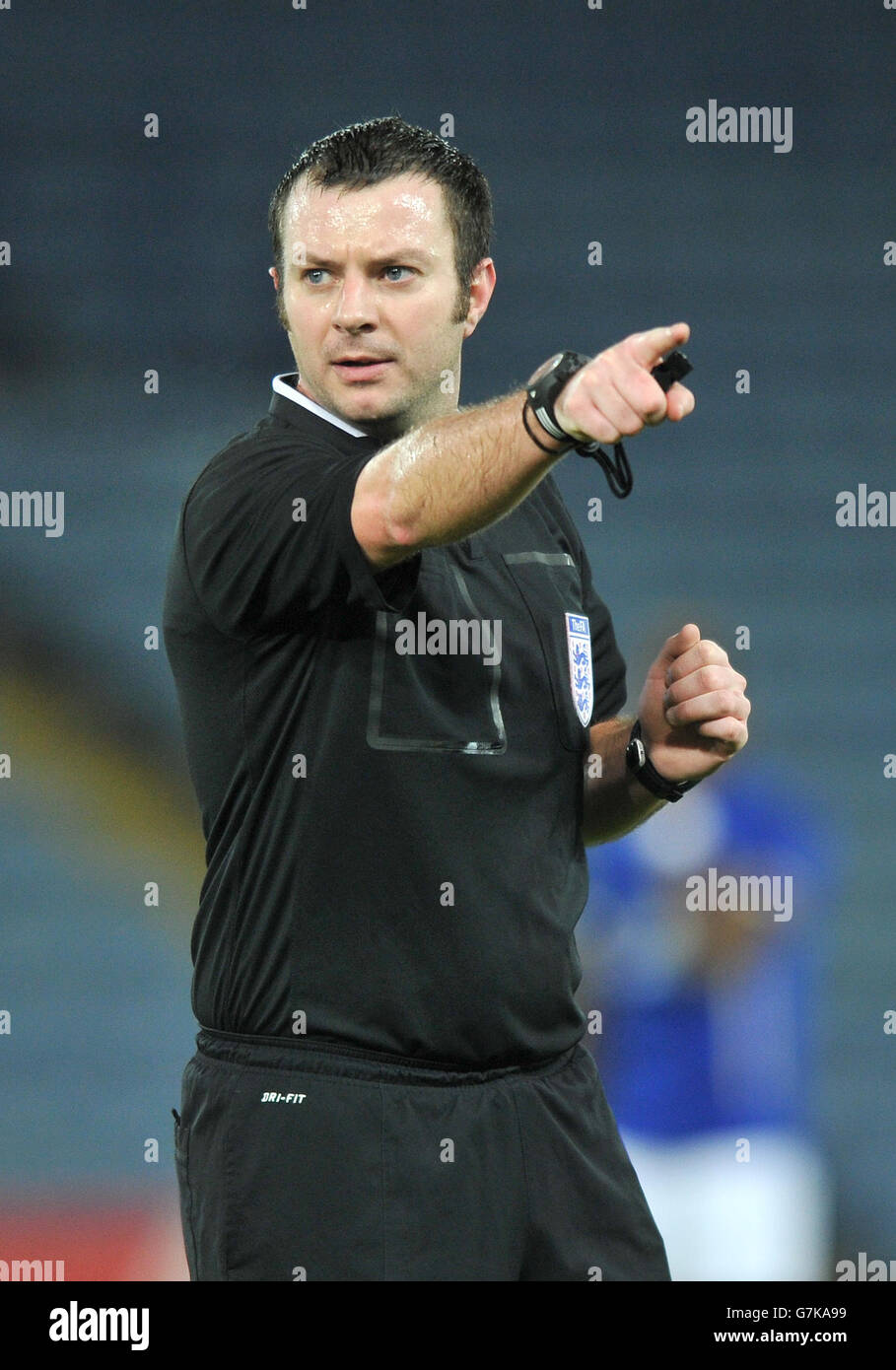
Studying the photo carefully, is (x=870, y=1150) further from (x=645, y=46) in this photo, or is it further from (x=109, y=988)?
(x=645, y=46)

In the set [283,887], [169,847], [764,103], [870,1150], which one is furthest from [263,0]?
[870,1150]

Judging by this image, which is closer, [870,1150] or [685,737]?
[685,737]

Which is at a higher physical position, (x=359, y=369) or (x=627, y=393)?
(x=359, y=369)

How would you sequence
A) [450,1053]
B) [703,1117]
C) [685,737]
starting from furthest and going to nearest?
[703,1117] < [685,737] < [450,1053]

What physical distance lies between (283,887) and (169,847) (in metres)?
1.40

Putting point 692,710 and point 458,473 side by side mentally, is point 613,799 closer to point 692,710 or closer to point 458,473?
point 692,710

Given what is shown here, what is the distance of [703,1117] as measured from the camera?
2.47 meters

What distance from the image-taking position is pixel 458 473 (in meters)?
1.07

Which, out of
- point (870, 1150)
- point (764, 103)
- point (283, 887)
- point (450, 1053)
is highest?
point (764, 103)

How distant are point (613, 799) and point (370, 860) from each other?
37 cm

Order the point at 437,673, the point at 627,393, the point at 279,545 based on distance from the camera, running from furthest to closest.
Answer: the point at 437,673 → the point at 279,545 → the point at 627,393

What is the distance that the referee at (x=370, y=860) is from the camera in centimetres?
122

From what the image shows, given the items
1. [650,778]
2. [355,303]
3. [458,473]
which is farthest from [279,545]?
[650,778]

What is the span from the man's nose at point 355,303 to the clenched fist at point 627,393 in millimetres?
392
